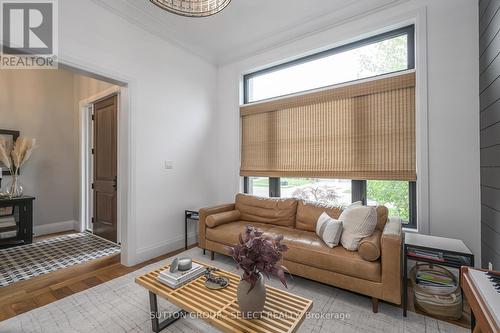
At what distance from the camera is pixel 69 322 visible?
1.85 meters

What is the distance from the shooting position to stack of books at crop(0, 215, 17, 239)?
3.40 metres

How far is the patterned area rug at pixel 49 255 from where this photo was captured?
269 centimetres

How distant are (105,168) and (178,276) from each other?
2.90 m

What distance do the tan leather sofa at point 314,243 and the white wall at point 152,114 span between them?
27.5 inches

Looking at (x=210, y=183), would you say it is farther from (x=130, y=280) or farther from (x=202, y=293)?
(x=202, y=293)

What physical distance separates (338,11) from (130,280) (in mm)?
4026

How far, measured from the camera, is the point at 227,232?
287 cm

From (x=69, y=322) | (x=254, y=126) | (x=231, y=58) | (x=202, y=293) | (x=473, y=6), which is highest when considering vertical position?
(x=231, y=58)

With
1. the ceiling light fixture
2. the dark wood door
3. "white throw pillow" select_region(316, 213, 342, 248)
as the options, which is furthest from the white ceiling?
"white throw pillow" select_region(316, 213, 342, 248)

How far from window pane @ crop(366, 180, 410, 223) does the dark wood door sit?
370 centimetres

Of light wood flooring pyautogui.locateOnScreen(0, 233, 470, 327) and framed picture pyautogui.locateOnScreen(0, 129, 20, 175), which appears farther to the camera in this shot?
framed picture pyautogui.locateOnScreen(0, 129, 20, 175)

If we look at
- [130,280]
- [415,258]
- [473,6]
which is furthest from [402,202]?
[130,280]

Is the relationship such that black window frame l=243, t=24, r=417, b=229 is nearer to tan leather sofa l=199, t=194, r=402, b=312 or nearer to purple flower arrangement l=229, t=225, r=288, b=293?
tan leather sofa l=199, t=194, r=402, b=312

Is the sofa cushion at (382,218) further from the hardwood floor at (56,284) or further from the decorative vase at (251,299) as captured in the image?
the hardwood floor at (56,284)
